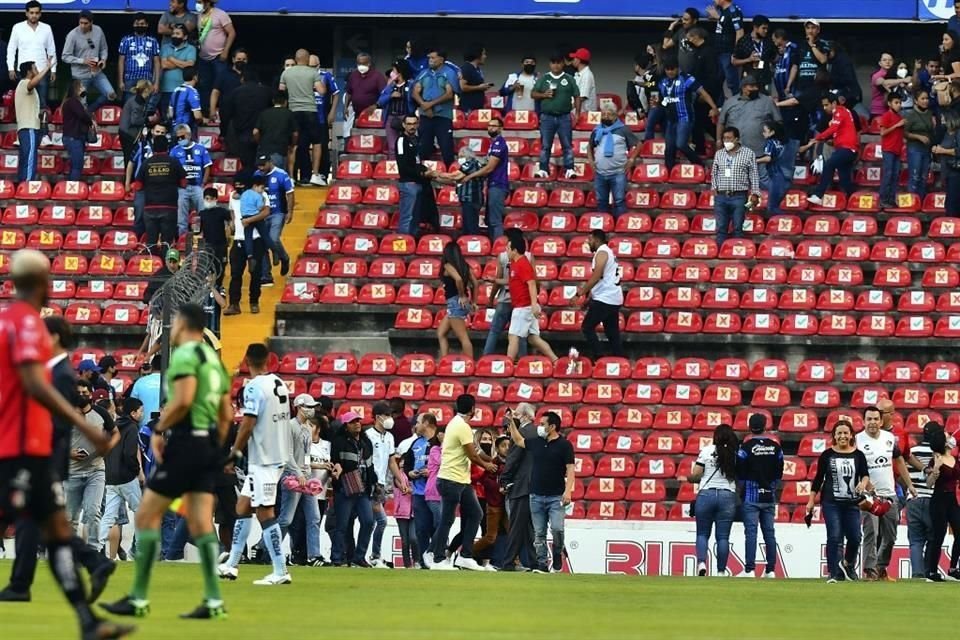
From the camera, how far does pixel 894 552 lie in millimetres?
22312

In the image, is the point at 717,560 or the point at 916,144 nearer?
the point at 717,560

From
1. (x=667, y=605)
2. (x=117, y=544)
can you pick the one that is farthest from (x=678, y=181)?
(x=667, y=605)

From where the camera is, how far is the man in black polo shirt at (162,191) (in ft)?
88.3

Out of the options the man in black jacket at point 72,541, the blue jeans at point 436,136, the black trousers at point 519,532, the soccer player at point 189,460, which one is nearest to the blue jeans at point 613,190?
the blue jeans at point 436,136

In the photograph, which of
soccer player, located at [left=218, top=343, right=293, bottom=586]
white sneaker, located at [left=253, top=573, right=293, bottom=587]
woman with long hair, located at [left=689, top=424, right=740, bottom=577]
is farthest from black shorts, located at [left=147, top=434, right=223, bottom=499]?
woman with long hair, located at [left=689, top=424, right=740, bottom=577]

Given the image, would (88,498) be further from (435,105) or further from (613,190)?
(613,190)

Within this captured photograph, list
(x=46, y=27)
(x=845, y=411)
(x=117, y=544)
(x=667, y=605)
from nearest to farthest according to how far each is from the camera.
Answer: (x=667, y=605) < (x=117, y=544) < (x=845, y=411) < (x=46, y=27)

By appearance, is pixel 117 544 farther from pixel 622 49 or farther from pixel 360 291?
pixel 622 49

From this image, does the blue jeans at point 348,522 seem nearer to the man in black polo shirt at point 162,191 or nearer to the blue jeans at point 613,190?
the man in black polo shirt at point 162,191

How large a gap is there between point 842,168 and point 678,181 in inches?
90.0

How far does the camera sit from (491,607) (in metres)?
14.0

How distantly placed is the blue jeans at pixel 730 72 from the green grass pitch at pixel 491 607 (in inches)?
477

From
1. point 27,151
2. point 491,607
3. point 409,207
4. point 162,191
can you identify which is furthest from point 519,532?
point 27,151

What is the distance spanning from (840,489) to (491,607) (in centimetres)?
682
